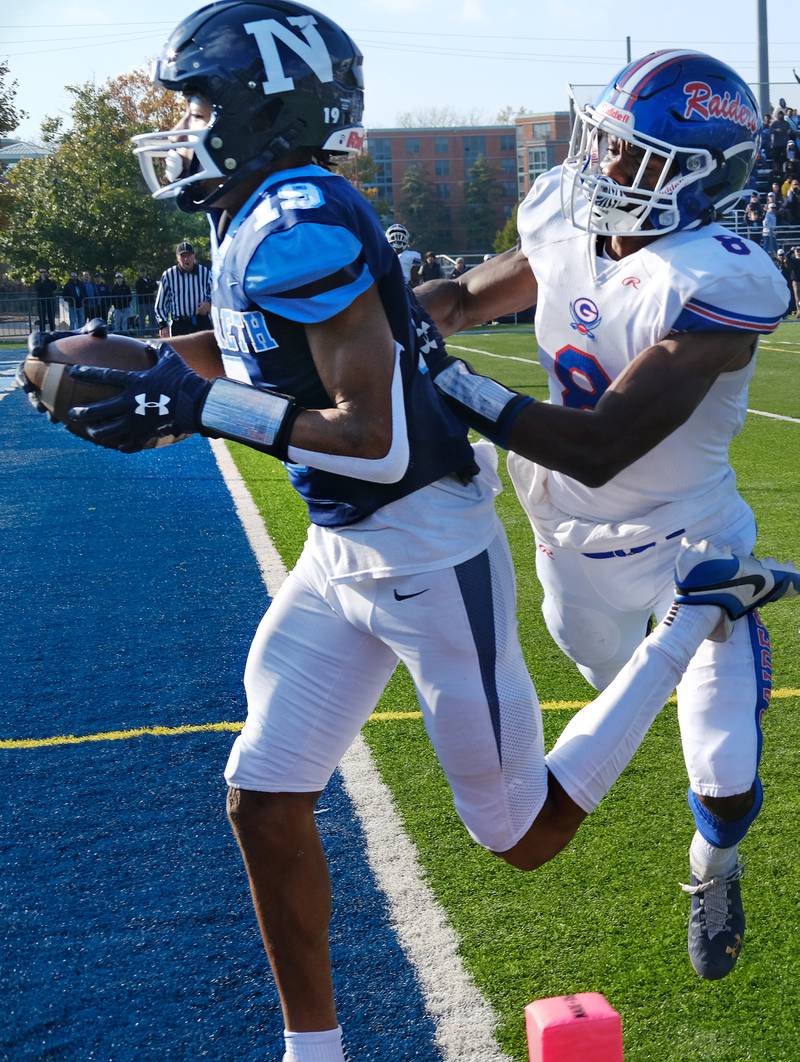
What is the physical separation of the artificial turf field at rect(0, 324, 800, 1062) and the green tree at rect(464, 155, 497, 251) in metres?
91.6

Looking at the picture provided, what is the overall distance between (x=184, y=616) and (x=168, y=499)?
3.36 meters

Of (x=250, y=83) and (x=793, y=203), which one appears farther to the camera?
(x=793, y=203)

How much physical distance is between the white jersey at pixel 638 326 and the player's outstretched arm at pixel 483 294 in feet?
0.34

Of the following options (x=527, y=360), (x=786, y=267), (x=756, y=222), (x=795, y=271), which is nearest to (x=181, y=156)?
(x=527, y=360)

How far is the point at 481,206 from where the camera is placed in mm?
94562

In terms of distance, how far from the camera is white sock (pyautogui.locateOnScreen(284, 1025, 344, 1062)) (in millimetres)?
2266

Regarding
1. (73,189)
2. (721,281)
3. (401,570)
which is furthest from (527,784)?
(73,189)

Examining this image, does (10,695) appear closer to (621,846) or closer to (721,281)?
(621,846)

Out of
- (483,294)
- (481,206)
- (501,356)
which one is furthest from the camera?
(481,206)

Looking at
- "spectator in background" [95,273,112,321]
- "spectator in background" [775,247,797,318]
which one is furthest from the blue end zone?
"spectator in background" [95,273,112,321]

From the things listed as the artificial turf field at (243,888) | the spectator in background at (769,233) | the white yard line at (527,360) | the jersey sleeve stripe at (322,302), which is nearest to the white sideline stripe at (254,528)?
the artificial turf field at (243,888)

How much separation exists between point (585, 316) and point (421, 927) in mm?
1438

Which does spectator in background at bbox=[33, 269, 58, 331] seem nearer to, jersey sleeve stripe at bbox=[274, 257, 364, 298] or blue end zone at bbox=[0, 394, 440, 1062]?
blue end zone at bbox=[0, 394, 440, 1062]

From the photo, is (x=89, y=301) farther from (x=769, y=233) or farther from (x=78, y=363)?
(x=78, y=363)
